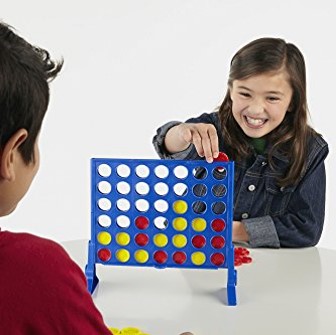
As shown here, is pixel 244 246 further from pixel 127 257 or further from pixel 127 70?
pixel 127 70

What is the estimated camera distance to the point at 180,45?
2.91m

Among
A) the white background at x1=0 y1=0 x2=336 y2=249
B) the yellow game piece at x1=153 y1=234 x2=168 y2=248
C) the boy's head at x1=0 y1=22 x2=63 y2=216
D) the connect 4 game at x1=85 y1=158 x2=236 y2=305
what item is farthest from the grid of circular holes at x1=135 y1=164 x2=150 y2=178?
the white background at x1=0 y1=0 x2=336 y2=249

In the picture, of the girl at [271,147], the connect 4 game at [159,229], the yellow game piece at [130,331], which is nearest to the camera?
the yellow game piece at [130,331]

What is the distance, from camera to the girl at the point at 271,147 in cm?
155

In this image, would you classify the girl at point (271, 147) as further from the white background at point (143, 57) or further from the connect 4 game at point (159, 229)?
the white background at point (143, 57)

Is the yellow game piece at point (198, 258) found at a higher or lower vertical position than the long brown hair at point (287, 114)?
lower

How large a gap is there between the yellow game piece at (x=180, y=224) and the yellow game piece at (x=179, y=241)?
13 mm

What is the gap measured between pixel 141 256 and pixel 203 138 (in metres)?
0.23

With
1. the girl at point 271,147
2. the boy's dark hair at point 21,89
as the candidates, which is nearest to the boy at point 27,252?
the boy's dark hair at point 21,89

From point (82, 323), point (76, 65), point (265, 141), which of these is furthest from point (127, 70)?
point (82, 323)

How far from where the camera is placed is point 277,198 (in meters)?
1.61

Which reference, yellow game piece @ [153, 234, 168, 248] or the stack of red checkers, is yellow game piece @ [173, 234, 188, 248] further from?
the stack of red checkers

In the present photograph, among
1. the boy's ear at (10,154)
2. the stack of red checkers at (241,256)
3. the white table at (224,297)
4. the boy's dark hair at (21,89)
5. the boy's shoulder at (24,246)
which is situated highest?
the boy's dark hair at (21,89)

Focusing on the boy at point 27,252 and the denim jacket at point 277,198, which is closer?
the boy at point 27,252
